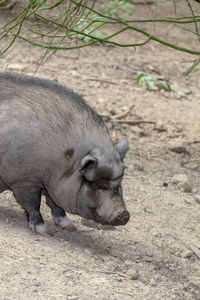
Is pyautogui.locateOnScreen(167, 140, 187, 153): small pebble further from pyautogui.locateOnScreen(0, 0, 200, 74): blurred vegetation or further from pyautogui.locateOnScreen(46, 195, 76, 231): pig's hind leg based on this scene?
pyautogui.locateOnScreen(46, 195, 76, 231): pig's hind leg

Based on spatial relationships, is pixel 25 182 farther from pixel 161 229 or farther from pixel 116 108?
pixel 116 108

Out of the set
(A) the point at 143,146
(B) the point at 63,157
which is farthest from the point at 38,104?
(A) the point at 143,146

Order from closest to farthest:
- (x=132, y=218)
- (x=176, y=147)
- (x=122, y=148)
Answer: (x=122, y=148) → (x=132, y=218) → (x=176, y=147)

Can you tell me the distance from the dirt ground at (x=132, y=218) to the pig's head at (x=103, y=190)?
0.33 meters

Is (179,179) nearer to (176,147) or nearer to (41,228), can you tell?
(176,147)

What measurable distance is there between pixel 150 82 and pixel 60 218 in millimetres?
4208

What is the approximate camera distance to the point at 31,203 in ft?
16.5

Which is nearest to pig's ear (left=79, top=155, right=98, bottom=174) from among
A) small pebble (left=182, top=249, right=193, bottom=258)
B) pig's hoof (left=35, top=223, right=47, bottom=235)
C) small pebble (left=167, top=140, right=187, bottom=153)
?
pig's hoof (left=35, top=223, right=47, bottom=235)

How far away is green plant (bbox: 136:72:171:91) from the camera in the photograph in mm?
9055

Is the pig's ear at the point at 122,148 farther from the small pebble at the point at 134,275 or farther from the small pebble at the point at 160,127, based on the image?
the small pebble at the point at 160,127

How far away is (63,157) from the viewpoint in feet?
15.9

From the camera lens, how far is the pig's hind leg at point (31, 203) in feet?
16.3

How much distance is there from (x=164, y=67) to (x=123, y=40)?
1.10 m

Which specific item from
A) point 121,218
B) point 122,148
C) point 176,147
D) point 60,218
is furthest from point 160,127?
point 121,218
